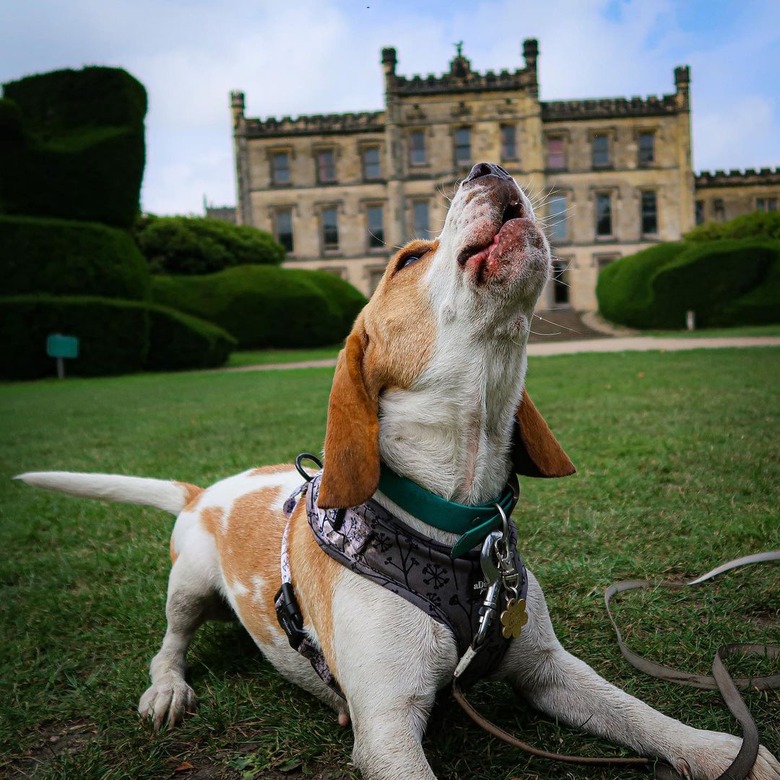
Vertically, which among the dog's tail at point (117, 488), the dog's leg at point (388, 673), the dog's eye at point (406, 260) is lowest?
the dog's leg at point (388, 673)

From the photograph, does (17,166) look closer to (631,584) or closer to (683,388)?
(683,388)

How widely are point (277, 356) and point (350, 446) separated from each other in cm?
2138

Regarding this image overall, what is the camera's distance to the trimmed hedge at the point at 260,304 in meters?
24.4

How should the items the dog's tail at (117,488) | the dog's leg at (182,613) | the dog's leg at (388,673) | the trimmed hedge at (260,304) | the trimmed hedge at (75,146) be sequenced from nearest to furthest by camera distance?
1. the dog's leg at (388,673)
2. the dog's leg at (182,613)
3. the dog's tail at (117,488)
4. the trimmed hedge at (75,146)
5. the trimmed hedge at (260,304)

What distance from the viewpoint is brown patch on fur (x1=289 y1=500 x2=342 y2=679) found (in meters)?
1.80

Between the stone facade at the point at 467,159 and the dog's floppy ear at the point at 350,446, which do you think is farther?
the stone facade at the point at 467,159

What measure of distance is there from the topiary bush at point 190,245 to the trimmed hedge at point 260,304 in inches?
179

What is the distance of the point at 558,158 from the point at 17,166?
33224 mm

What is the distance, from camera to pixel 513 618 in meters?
1.74

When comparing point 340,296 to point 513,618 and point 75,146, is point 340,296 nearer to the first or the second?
point 75,146

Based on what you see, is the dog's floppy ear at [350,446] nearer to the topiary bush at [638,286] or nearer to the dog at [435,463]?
the dog at [435,463]

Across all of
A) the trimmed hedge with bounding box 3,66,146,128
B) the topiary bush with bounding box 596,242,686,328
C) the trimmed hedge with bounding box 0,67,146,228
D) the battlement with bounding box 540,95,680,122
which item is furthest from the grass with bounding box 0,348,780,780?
the battlement with bounding box 540,95,680,122

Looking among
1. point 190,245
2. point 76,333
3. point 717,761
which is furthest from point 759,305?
point 717,761

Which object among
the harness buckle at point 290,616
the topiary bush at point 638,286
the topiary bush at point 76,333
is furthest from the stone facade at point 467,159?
the harness buckle at point 290,616
